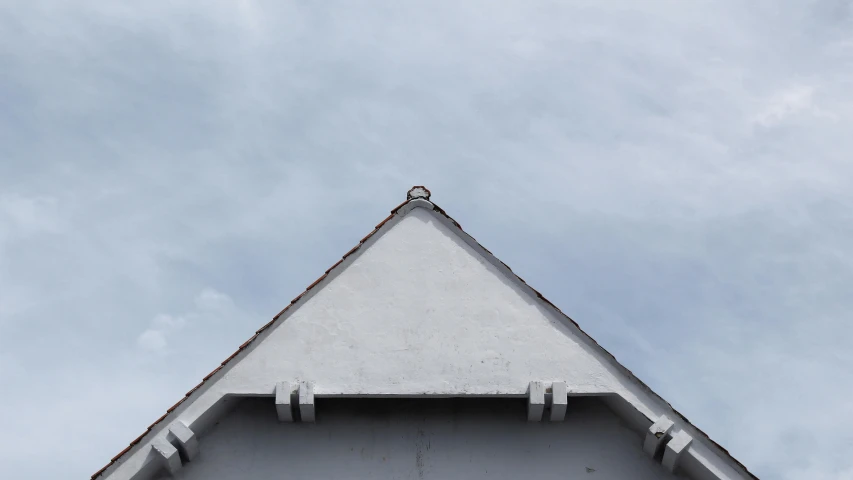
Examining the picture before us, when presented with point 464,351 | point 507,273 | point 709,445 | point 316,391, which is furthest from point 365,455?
point 709,445

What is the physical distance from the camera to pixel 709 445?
37.3 feet

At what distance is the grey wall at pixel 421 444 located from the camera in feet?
38.0

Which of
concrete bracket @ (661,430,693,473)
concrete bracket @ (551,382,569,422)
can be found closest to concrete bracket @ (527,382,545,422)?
concrete bracket @ (551,382,569,422)

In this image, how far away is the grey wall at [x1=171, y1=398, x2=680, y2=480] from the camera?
456 inches

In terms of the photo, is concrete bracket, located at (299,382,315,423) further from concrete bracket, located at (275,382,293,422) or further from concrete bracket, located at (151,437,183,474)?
concrete bracket, located at (151,437,183,474)

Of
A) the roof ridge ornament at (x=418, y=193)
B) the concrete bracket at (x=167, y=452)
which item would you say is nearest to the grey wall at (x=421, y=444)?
the concrete bracket at (x=167, y=452)

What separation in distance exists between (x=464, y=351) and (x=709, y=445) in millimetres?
3291

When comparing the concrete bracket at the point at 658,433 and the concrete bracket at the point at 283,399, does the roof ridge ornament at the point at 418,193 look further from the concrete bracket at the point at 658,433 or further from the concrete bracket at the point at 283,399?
the concrete bracket at the point at 658,433

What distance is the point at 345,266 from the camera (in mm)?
12758

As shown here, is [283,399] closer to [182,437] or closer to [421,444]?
[182,437]

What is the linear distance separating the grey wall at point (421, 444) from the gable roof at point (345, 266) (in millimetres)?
661

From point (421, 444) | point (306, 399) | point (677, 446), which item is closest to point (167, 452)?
point (306, 399)

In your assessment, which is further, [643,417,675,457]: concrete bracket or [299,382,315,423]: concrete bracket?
[299,382,315,423]: concrete bracket

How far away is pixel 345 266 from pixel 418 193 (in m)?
1.66
